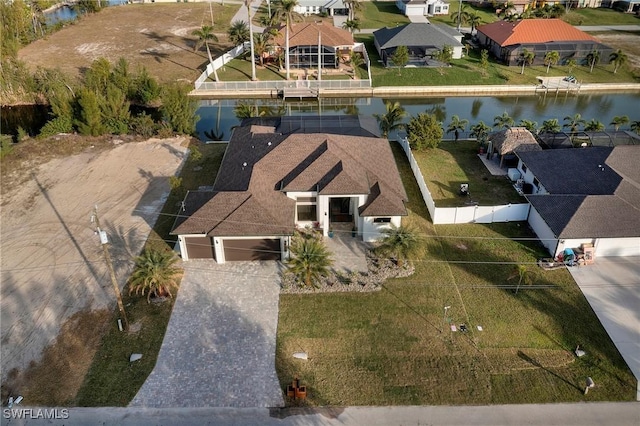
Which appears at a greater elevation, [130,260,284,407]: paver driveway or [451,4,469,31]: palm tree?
[451,4,469,31]: palm tree

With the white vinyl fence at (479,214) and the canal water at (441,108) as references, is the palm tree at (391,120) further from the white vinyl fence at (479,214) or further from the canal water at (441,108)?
the white vinyl fence at (479,214)

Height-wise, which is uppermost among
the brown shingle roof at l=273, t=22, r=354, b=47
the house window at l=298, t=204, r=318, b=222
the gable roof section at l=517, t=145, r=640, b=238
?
the brown shingle roof at l=273, t=22, r=354, b=47

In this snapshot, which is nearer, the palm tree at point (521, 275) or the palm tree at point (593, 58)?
the palm tree at point (521, 275)

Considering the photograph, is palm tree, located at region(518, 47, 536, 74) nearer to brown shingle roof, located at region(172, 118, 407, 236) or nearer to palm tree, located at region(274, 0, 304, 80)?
palm tree, located at region(274, 0, 304, 80)

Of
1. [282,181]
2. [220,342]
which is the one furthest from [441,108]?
[220,342]

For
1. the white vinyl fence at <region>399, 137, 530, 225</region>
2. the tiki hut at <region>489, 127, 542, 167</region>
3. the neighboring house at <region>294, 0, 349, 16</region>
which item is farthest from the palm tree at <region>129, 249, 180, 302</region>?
the neighboring house at <region>294, 0, 349, 16</region>

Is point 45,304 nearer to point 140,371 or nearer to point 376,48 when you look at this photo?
point 140,371

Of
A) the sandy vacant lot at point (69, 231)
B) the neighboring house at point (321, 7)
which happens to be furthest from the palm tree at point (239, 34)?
the sandy vacant lot at point (69, 231)
